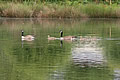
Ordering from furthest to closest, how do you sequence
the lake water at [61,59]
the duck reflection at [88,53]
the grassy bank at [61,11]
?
1. the grassy bank at [61,11]
2. the duck reflection at [88,53]
3. the lake water at [61,59]

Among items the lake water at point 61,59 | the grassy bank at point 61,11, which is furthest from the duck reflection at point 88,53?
the grassy bank at point 61,11

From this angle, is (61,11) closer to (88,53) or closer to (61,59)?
(88,53)

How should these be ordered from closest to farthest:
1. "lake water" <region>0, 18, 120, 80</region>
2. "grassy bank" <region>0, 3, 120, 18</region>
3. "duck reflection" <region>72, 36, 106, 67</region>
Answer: "lake water" <region>0, 18, 120, 80</region>
"duck reflection" <region>72, 36, 106, 67</region>
"grassy bank" <region>0, 3, 120, 18</region>

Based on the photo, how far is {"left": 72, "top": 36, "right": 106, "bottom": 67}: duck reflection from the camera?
15884 mm

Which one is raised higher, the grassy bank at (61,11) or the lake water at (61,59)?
the lake water at (61,59)

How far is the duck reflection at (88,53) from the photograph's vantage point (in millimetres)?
15884

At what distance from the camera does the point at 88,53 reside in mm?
18531

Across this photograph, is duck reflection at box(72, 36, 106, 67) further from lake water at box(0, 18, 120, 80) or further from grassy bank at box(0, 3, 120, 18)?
grassy bank at box(0, 3, 120, 18)

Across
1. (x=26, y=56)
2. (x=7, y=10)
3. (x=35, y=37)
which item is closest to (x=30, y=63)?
(x=26, y=56)

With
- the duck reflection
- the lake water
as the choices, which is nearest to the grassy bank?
the lake water

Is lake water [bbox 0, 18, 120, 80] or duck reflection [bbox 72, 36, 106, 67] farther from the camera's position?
duck reflection [bbox 72, 36, 106, 67]

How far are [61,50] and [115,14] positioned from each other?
2651cm

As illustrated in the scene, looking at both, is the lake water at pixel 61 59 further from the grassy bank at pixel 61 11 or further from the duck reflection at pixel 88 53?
the grassy bank at pixel 61 11

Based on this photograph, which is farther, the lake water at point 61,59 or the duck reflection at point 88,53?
the duck reflection at point 88,53
